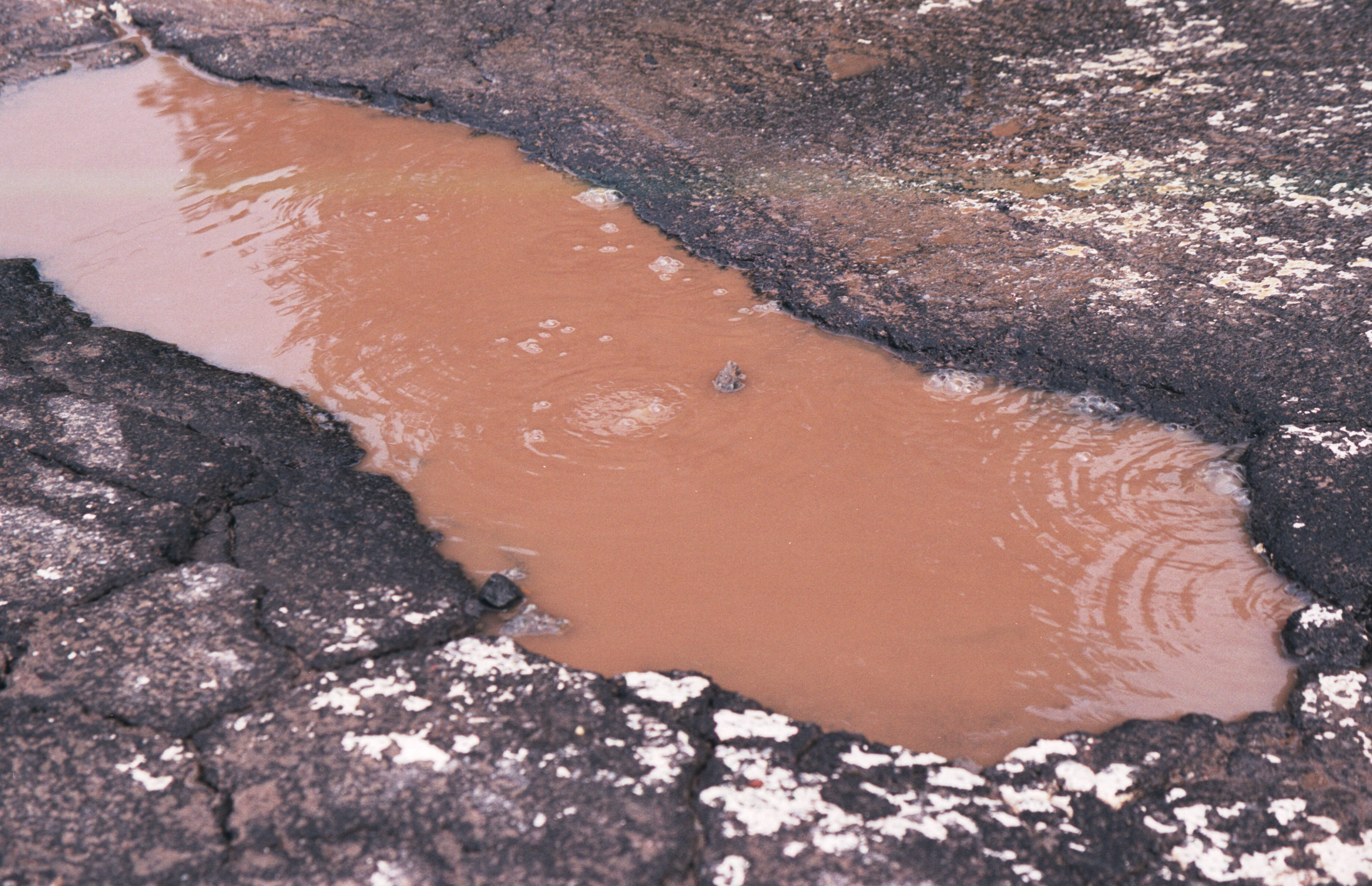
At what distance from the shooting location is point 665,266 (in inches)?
145

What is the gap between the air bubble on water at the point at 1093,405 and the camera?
9.50 ft

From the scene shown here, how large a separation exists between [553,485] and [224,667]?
3.26ft

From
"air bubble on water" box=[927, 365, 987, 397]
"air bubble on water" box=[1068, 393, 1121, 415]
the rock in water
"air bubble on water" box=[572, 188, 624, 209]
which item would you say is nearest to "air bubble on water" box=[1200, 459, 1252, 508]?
"air bubble on water" box=[1068, 393, 1121, 415]

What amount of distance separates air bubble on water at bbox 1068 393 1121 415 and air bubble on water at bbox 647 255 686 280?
152cm

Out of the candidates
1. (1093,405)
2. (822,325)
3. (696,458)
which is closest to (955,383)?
(1093,405)

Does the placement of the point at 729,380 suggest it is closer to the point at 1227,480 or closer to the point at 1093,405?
the point at 1093,405

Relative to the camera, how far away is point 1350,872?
1778 mm

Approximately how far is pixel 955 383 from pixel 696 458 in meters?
0.88

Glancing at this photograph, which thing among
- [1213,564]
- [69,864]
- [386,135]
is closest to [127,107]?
[386,135]

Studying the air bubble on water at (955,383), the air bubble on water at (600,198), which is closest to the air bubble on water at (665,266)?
the air bubble on water at (600,198)

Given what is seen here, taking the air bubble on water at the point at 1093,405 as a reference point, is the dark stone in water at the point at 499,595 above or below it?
below

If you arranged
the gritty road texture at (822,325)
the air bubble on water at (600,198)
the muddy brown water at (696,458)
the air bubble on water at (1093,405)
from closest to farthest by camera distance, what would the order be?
the gritty road texture at (822,325)
the muddy brown water at (696,458)
the air bubble on water at (1093,405)
the air bubble on water at (600,198)

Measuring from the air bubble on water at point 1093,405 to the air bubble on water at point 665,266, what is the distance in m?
1.52

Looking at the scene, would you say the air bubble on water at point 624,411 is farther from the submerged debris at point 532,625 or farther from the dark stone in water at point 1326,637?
the dark stone in water at point 1326,637
